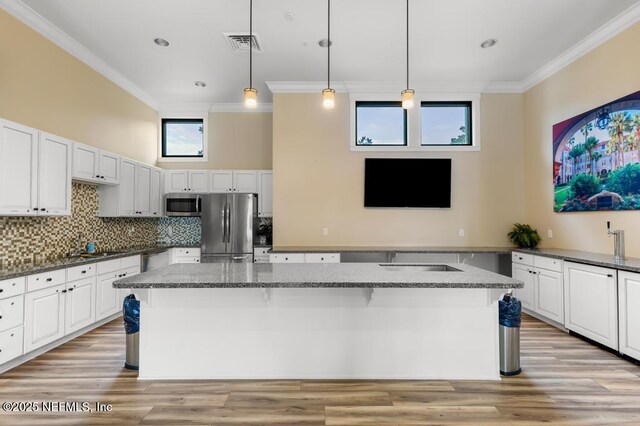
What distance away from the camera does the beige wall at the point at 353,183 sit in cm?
528

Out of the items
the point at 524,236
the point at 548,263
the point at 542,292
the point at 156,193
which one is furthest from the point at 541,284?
the point at 156,193

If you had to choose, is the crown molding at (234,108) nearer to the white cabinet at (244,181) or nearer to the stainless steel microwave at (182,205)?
the white cabinet at (244,181)

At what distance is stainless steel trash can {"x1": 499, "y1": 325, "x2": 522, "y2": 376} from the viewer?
2769 millimetres

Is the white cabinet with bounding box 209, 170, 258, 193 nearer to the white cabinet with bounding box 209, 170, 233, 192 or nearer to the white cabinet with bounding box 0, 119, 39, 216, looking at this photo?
the white cabinet with bounding box 209, 170, 233, 192

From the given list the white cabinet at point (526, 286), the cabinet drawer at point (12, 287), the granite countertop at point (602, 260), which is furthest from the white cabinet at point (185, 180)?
the granite countertop at point (602, 260)

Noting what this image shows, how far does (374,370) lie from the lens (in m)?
2.67

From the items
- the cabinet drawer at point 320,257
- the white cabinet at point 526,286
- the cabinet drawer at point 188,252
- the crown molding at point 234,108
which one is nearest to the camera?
the white cabinet at point 526,286

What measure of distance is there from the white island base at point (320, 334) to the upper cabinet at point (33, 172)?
5.49ft

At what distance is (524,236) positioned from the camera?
4.79 meters

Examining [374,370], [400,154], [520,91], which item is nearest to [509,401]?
[374,370]

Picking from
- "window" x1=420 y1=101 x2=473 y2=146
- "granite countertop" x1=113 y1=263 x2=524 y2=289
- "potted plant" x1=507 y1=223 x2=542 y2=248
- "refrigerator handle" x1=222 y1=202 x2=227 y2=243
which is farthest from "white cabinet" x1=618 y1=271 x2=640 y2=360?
"refrigerator handle" x1=222 y1=202 x2=227 y2=243

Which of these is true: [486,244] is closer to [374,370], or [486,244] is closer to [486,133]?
[486,133]

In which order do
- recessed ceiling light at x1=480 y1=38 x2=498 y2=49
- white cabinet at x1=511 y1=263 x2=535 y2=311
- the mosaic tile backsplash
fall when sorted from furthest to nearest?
white cabinet at x1=511 y1=263 x2=535 y2=311 → recessed ceiling light at x1=480 y1=38 x2=498 y2=49 → the mosaic tile backsplash

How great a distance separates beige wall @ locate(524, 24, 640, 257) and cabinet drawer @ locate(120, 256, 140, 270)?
5693mm
